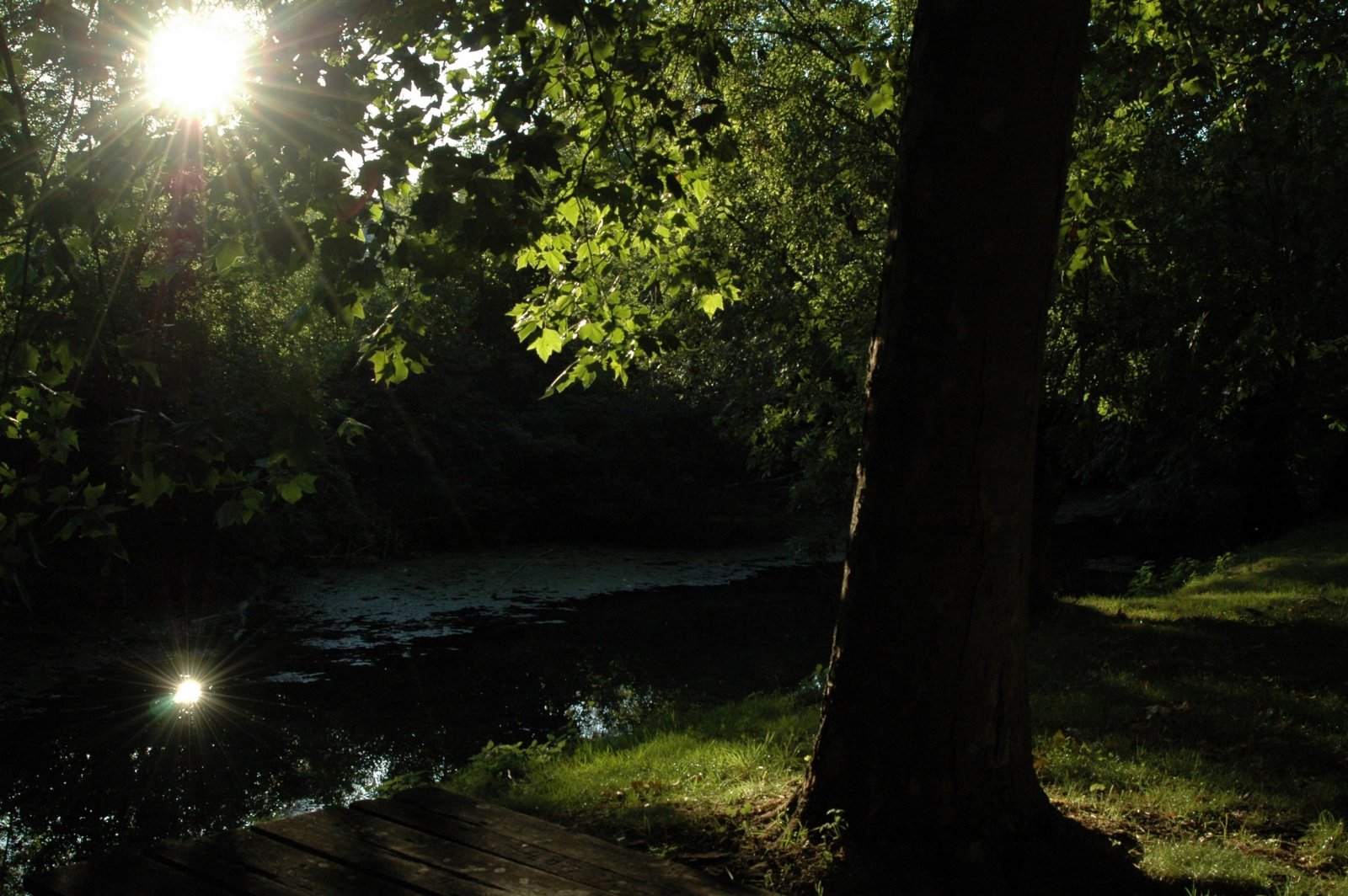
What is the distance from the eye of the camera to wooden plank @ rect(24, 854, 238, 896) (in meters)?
3.03

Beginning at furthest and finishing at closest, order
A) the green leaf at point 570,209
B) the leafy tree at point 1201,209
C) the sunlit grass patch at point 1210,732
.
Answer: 1. the leafy tree at point 1201,209
2. the green leaf at point 570,209
3. the sunlit grass patch at point 1210,732

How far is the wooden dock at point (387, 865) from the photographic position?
3053 mm

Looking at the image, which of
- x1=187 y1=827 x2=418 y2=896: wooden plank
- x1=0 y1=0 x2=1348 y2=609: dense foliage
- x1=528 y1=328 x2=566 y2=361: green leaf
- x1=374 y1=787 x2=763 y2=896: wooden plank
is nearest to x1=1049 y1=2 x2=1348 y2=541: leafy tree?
x1=0 y1=0 x2=1348 y2=609: dense foliage

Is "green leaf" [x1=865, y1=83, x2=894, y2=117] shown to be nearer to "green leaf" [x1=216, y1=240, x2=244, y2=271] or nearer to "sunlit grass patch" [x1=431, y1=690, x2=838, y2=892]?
"sunlit grass patch" [x1=431, y1=690, x2=838, y2=892]

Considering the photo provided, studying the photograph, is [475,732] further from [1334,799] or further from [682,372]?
[1334,799]

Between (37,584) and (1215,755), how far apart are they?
11795 mm

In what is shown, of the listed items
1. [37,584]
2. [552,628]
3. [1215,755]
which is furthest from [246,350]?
[1215,755]

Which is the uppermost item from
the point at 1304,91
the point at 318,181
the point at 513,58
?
the point at 1304,91

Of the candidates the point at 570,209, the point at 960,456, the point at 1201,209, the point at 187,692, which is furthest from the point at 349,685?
the point at 1201,209

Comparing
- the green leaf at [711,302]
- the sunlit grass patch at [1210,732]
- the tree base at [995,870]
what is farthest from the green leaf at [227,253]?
the sunlit grass patch at [1210,732]

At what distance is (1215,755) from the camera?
5.21m

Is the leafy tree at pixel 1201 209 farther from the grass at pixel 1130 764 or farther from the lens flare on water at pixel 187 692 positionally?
the lens flare on water at pixel 187 692

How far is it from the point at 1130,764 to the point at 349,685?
7279mm

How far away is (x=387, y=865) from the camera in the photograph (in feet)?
10.6
